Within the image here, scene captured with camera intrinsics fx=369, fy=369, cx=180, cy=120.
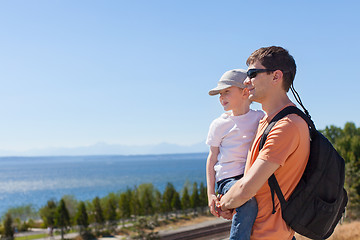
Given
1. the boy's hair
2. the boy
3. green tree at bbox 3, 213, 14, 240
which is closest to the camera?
the boy's hair

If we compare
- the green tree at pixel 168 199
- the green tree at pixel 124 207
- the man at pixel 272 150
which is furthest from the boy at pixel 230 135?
the green tree at pixel 168 199

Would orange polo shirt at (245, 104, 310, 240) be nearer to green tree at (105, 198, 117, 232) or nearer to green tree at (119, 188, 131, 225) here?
green tree at (105, 198, 117, 232)

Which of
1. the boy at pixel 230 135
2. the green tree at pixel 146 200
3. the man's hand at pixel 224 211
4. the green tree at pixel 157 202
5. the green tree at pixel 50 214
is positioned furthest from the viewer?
the green tree at pixel 157 202

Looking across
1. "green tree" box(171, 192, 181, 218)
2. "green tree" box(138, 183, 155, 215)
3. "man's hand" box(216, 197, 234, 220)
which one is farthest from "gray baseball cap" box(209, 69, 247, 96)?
"green tree" box(171, 192, 181, 218)

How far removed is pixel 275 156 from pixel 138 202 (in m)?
40.0

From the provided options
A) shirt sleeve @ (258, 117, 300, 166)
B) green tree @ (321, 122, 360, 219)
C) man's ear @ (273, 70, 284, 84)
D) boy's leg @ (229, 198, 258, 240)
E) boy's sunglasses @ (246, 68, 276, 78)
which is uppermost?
boy's sunglasses @ (246, 68, 276, 78)

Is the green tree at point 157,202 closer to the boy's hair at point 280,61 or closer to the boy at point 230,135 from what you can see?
the boy at point 230,135

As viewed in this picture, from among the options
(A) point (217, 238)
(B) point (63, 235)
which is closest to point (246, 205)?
(A) point (217, 238)

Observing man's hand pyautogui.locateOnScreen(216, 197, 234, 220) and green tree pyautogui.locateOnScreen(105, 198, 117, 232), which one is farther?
green tree pyautogui.locateOnScreen(105, 198, 117, 232)

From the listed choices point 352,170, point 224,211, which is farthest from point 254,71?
point 352,170

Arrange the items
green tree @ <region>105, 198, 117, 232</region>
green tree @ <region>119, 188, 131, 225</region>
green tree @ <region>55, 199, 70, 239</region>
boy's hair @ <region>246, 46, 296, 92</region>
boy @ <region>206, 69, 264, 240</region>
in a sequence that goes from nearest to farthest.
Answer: boy's hair @ <region>246, 46, 296, 92</region> < boy @ <region>206, 69, 264, 240</region> < green tree @ <region>55, 199, 70, 239</region> < green tree @ <region>105, 198, 117, 232</region> < green tree @ <region>119, 188, 131, 225</region>

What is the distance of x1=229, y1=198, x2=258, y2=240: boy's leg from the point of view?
83.2 inches

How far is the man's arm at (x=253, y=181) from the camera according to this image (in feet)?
6.48

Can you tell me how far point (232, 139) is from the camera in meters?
2.50
